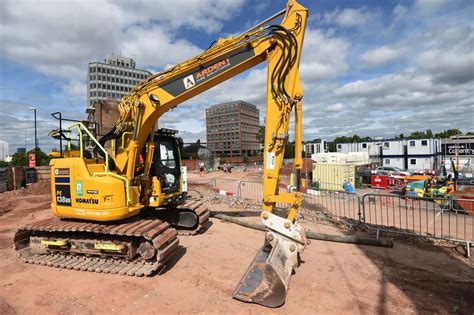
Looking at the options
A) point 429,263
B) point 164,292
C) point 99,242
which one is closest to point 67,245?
point 99,242

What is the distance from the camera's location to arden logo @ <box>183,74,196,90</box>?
6.37 metres

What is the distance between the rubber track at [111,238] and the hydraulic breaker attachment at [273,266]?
72.6 inches

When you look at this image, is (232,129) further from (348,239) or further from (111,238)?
(111,238)

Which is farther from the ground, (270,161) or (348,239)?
(270,161)

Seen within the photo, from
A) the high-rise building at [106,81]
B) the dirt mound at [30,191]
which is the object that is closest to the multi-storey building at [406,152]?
the dirt mound at [30,191]

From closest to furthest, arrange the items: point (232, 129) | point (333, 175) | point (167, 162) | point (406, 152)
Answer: point (167, 162)
point (333, 175)
point (406, 152)
point (232, 129)

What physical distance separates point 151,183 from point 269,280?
3.94 metres

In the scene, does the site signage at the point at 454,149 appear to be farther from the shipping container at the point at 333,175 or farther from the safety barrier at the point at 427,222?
the safety barrier at the point at 427,222

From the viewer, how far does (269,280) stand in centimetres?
462

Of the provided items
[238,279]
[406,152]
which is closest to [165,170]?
[238,279]

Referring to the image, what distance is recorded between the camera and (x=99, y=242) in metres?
6.06

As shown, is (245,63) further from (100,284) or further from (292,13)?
(100,284)

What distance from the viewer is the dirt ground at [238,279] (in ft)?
14.9

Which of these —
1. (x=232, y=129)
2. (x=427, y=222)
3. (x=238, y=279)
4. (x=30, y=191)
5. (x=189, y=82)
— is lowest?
(x=238, y=279)
